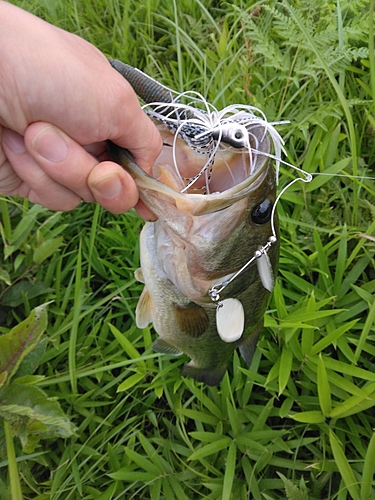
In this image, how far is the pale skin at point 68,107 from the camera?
1.16 m

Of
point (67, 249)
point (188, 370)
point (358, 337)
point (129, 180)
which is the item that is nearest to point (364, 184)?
point (358, 337)

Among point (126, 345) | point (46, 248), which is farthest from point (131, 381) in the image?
point (46, 248)

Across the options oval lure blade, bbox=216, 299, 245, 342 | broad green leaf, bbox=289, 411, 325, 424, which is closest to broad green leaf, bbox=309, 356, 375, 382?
broad green leaf, bbox=289, 411, 325, 424

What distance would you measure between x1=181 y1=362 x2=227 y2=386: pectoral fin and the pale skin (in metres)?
0.89

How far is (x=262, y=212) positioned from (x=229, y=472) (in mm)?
1351

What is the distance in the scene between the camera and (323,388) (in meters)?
1.95

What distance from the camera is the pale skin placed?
1156 mm

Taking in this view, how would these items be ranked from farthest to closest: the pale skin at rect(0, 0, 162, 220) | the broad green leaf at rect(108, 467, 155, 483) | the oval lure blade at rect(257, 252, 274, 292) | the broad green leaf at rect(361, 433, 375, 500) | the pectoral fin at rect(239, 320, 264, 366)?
1. the broad green leaf at rect(108, 467, 155, 483)
2. the broad green leaf at rect(361, 433, 375, 500)
3. the pectoral fin at rect(239, 320, 264, 366)
4. the oval lure blade at rect(257, 252, 274, 292)
5. the pale skin at rect(0, 0, 162, 220)

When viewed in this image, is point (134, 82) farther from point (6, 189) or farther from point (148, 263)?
point (6, 189)

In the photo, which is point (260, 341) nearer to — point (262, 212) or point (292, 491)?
point (292, 491)

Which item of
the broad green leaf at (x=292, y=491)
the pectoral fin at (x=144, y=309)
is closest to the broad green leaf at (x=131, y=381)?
the pectoral fin at (x=144, y=309)

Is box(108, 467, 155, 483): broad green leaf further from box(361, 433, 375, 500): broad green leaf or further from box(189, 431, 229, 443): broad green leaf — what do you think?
box(361, 433, 375, 500): broad green leaf

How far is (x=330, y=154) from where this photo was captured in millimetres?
2439

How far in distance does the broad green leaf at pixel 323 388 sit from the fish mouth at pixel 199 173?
1.02m
